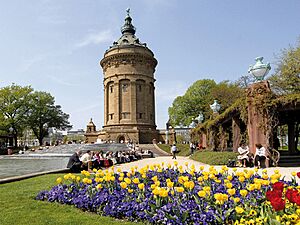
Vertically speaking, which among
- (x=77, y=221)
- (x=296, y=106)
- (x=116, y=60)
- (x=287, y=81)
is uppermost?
(x=116, y=60)

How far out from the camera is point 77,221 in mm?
5234

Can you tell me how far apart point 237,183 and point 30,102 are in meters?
62.1

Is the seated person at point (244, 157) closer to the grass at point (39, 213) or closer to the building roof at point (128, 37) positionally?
the grass at point (39, 213)

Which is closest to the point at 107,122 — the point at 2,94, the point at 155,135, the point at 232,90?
the point at 155,135

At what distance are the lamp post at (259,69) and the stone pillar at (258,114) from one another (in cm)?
35

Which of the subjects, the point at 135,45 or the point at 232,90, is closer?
the point at 232,90

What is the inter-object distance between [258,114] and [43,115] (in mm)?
58316

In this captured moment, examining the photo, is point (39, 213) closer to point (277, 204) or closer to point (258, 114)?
point (277, 204)

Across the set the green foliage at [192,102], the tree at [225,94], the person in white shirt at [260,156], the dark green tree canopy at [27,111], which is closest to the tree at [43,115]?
the dark green tree canopy at [27,111]

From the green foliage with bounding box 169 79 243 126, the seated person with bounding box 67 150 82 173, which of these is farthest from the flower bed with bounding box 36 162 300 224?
the green foliage with bounding box 169 79 243 126

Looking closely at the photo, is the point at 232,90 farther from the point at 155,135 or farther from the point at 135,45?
the point at 135,45

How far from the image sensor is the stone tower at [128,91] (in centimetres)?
6091

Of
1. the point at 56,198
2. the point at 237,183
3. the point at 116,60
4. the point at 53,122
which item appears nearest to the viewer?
the point at 237,183

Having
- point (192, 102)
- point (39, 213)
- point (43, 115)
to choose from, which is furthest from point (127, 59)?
point (39, 213)
